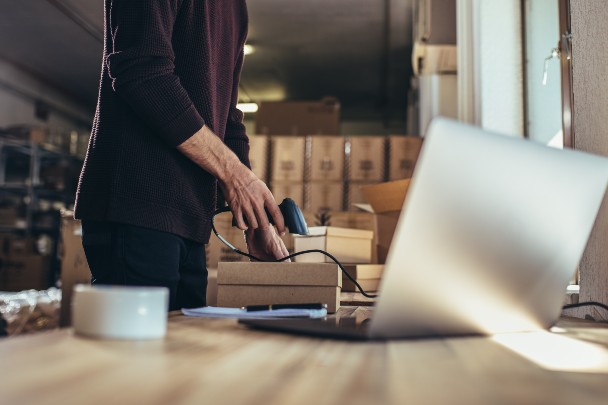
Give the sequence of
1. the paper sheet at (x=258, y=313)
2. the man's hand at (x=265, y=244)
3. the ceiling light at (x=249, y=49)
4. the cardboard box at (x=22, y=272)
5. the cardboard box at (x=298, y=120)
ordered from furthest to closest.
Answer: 1. the ceiling light at (x=249, y=49)
2. the cardboard box at (x=22, y=272)
3. the cardboard box at (x=298, y=120)
4. the man's hand at (x=265, y=244)
5. the paper sheet at (x=258, y=313)

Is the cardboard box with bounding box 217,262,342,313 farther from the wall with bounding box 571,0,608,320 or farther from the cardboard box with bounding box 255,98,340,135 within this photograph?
the cardboard box with bounding box 255,98,340,135

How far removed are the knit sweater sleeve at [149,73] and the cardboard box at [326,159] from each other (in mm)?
3372

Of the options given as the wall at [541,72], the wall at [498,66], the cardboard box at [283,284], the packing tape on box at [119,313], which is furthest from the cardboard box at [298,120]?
the packing tape on box at [119,313]

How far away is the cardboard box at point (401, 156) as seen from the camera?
14.2 ft

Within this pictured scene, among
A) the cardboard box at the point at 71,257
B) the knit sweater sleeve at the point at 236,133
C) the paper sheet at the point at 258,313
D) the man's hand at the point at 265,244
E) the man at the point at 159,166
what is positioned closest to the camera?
the paper sheet at the point at 258,313

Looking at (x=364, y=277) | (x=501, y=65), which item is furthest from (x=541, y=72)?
(x=364, y=277)

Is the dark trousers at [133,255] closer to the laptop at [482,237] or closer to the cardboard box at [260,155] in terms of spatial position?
the laptop at [482,237]

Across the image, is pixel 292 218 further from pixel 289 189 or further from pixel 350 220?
pixel 289 189

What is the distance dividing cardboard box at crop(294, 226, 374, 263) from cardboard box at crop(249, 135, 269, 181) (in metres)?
2.24

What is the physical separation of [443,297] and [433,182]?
0.12 meters

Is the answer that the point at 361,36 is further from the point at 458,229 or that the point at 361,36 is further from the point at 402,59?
the point at 458,229

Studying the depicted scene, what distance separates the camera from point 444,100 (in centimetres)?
334

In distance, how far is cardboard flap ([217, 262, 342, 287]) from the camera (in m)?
0.88

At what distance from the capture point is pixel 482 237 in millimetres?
514
